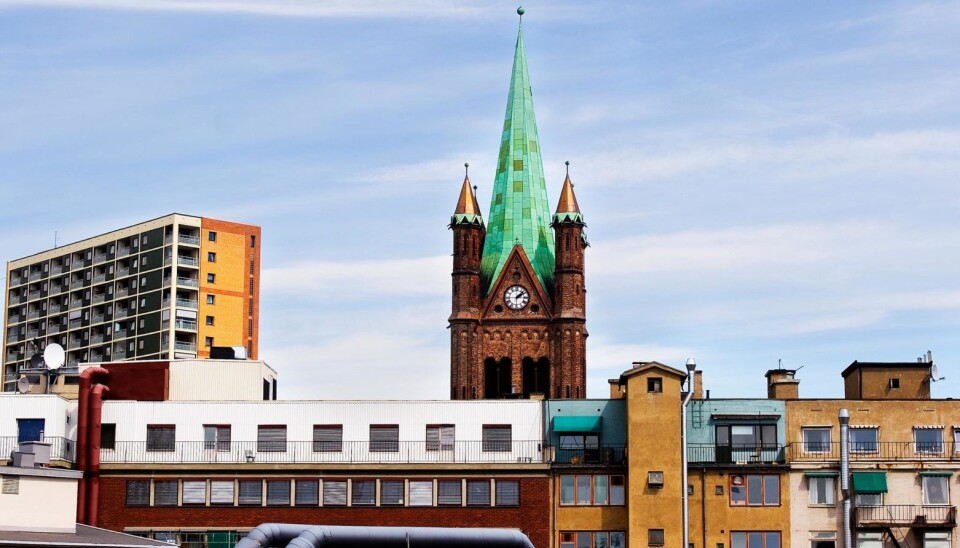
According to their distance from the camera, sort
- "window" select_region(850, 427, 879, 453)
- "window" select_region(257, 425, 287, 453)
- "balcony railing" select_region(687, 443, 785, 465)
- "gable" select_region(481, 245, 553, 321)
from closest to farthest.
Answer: "balcony railing" select_region(687, 443, 785, 465), "window" select_region(850, 427, 879, 453), "window" select_region(257, 425, 287, 453), "gable" select_region(481, 245, 553, 321)

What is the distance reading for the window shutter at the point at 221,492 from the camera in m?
94.7

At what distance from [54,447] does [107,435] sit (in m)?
3.29

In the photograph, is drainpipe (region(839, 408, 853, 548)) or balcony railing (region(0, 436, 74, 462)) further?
balcony railing (region(0, 436, 74, 462))

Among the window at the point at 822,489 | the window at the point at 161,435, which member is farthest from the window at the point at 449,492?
the window at the point at 822,489

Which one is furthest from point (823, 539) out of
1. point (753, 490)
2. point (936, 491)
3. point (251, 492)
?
point (251, 492)

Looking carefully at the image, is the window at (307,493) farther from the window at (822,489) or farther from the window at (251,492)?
the window at (822,489)

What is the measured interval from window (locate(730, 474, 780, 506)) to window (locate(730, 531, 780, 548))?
1.53 meters

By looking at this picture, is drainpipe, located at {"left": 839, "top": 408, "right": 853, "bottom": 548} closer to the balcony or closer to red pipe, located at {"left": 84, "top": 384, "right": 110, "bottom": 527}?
the balcony

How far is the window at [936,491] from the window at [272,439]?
34.2 meters

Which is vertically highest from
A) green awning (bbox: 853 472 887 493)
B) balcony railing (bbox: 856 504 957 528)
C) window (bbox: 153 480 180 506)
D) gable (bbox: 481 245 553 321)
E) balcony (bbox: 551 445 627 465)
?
gable (bbox: 481 245 553 321)

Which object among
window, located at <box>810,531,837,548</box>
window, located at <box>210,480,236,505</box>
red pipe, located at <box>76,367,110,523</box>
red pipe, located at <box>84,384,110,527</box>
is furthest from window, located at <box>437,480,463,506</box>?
red pipe, located at <box>76,367,110,523</box>

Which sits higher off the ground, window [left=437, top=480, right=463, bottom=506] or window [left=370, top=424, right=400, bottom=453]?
window [left=370, top=424, right=400, bottom=453]

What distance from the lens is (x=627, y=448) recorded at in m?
92.9

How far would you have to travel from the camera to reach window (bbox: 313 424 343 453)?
96.5 m
